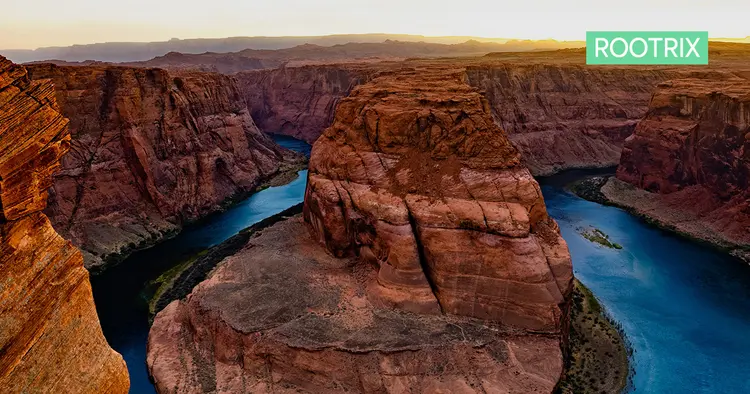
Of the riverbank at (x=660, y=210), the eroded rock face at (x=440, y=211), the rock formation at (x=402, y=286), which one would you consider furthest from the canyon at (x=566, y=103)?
the rock formation at (x=402, y=286)

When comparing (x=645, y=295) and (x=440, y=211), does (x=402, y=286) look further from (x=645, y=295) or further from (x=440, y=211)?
(x=645, y=295)

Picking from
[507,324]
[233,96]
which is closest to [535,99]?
[233,96]

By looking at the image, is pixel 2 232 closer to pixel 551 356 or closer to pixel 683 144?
pixel 551 356

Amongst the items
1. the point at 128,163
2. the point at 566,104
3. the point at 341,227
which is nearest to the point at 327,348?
the point at 341,227

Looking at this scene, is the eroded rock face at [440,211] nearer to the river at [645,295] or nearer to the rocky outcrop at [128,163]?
the river at [645,295]

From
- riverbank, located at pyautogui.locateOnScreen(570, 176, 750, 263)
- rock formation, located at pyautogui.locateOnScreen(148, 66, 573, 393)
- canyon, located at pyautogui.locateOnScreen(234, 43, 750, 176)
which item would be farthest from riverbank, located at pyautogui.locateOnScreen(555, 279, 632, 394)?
canyon, located at pyautogui.locateOnScreen(234, 43, 750, 176)

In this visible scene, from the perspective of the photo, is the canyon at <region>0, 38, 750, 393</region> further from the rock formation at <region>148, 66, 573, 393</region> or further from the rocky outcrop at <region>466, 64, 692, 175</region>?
the rocky outcrop at <region>466, 64, 692, 175</region>
